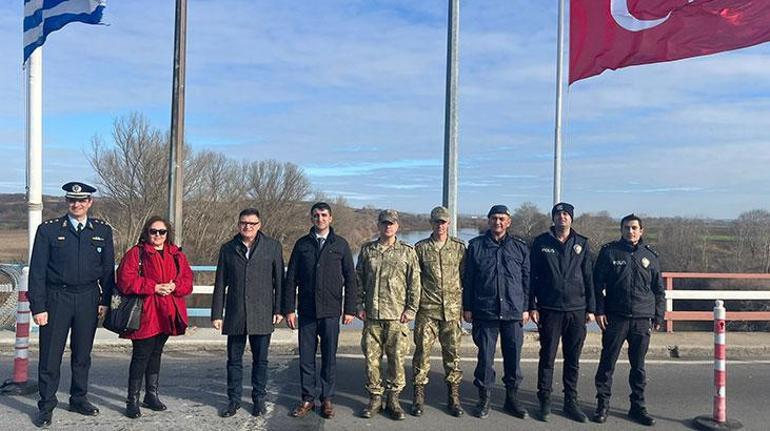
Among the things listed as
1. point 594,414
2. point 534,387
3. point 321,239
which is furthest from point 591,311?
point 321,239

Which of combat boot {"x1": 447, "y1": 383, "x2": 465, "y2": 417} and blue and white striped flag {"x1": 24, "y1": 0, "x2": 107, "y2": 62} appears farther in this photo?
blue and white striped flag {"x1": 24, "y1": 0, "x2": 107, "y2": 62}

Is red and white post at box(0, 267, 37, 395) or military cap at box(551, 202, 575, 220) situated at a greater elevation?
military cap at box(551, 202, 575, 220)

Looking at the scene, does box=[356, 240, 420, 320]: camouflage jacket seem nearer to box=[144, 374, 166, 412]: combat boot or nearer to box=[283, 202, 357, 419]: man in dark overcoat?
box=[283, 202, 357, 419]: man in dark overcoat

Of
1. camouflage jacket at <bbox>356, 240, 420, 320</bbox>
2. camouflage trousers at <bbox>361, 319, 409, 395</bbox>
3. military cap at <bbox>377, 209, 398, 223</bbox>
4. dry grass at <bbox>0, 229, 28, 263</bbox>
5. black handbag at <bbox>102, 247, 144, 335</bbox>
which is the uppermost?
military cap at <bbox>377, 209, 398, 223</bbox>

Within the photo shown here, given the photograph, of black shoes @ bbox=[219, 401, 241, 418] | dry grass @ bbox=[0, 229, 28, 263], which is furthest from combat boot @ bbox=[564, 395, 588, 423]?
dry grass @ bbox=[0, 229, 28, 263]

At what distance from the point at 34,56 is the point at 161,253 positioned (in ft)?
17.1

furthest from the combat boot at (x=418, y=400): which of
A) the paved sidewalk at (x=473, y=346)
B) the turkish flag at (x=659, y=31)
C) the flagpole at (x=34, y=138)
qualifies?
the flagpole at (x=34, y=138)

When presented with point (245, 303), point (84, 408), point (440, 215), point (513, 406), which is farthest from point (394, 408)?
point (84, 408)

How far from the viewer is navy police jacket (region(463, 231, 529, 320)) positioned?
5.85 meters

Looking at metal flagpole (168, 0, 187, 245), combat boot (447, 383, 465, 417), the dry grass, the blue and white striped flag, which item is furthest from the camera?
the dry grass

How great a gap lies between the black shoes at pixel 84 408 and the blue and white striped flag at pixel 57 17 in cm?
570

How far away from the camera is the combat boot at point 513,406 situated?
19.3ft

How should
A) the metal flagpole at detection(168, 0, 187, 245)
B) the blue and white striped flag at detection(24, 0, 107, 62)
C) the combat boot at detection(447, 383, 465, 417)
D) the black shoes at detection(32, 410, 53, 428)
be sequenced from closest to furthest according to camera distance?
1. the black shoes at detection(32, 410, 53, 428)
2. the combat boot at detection(447, 383, 465, 417)
3. the blue and white striped flag at detection(24, 0, 107, 62)
4. the metal flagpole at detection(168, 0, 187, 245)

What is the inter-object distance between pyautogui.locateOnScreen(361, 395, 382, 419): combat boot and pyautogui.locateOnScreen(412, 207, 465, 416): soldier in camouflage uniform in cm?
34
